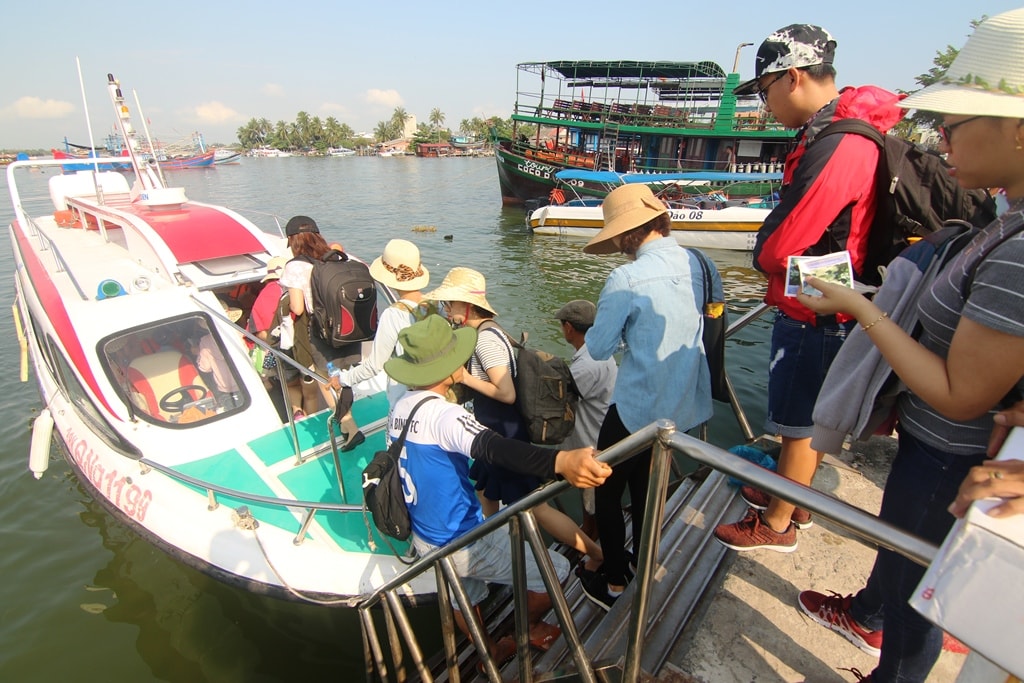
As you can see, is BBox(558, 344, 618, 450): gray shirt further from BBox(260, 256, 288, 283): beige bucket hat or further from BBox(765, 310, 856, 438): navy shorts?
BBox(260, 256, 288, 283): beige bucket hat

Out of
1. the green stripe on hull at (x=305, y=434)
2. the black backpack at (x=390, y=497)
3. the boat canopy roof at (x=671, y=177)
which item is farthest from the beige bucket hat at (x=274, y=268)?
the boat canopy roof at (x=671, y=177)

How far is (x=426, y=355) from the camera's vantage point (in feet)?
7.25

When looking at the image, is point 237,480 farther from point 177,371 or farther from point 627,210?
point 627,210

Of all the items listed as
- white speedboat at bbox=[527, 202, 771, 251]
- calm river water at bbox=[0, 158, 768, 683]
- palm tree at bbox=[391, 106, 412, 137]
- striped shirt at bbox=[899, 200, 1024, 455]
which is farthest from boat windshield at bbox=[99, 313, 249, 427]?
palm tree at bbox=[391, 106, 412, 137]

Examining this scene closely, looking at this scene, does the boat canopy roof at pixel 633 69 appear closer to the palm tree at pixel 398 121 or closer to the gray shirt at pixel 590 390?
the gray shirt at pixel 590 390

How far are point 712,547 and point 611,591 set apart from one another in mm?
542

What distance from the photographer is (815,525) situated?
8.21 ft

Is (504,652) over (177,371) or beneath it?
beneath

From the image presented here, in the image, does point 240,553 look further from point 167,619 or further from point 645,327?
point 645,327

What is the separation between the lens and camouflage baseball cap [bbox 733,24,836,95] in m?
1.95

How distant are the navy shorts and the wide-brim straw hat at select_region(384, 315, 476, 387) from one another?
141 cm

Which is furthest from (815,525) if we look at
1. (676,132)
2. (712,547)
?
(676,132)

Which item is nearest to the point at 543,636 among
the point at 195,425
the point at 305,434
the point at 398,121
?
the point at 305,434

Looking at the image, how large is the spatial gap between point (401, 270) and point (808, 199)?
2532mm
